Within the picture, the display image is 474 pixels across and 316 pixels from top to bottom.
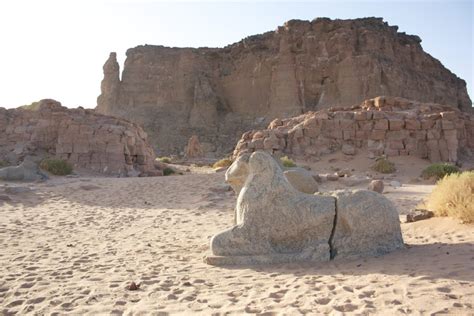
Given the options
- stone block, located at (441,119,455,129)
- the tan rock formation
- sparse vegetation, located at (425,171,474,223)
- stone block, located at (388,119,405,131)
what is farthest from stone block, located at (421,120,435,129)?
the tan rock formation

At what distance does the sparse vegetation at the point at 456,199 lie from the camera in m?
5.85

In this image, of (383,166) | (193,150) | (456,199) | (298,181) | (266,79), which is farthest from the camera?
(266,79)

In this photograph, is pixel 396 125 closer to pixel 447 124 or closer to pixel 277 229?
pixel 447 124

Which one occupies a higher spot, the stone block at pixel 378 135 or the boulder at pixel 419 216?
the stone block at pixel 378 135

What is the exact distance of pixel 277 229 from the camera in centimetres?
500

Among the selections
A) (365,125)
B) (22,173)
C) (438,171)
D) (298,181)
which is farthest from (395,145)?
(22,173)

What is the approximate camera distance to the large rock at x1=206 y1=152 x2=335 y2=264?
16.3 feet

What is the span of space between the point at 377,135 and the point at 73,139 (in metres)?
12.7

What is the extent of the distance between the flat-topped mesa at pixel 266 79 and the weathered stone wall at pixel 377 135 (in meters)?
25.4

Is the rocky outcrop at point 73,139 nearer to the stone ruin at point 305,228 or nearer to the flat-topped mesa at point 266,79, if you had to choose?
the stone ruin at point 305,228

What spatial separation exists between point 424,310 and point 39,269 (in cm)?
425

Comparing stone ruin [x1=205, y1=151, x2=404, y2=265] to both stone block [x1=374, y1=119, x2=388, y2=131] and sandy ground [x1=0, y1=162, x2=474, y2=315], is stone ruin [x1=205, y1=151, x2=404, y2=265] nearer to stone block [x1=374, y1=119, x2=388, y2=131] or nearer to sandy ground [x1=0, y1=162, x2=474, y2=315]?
sandy ground [x1=0, y1=162, x2=474, y2=315]

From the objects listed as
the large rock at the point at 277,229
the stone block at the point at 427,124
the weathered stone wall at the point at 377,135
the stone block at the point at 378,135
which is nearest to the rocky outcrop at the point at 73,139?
the weathered stone wall at the point at 377,135

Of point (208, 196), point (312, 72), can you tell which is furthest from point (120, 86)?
point (208, 196)
